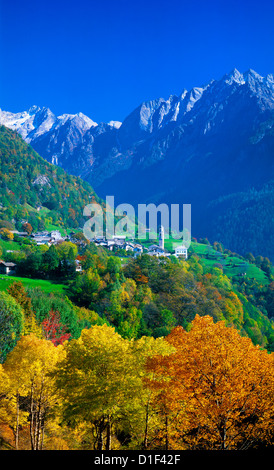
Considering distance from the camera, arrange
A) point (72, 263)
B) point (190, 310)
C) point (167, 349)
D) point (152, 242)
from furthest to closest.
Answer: point (152, 242) → point (72, 263) → point (190, 310) → point (167, 349)

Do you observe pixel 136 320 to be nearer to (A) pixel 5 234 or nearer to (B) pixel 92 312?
(B) pixel 92 312

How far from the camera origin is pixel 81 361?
23109 millimetres

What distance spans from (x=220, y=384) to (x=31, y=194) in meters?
168

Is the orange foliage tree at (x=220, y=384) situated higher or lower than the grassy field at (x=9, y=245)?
lower

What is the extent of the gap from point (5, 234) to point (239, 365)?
111137 mm

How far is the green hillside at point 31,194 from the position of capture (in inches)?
6176

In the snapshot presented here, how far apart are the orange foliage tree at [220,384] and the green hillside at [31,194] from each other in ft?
449

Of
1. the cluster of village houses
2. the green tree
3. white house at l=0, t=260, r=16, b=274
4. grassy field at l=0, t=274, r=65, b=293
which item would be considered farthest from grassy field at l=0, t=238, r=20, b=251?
the green tree

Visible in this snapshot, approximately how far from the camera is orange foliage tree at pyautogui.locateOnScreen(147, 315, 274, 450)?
1848cm

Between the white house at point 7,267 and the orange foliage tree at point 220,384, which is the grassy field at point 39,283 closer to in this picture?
the white house at point 7,267

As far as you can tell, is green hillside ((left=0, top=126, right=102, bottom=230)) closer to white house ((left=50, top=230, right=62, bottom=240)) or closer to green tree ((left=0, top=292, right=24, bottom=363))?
white house ((left=50, top=230, right=62, bottom=240))

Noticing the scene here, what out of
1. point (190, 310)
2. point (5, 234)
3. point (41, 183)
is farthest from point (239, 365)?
point (41, 183)

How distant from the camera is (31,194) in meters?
175

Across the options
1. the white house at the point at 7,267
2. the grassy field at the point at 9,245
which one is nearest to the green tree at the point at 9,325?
the white house at the point at 7,267
